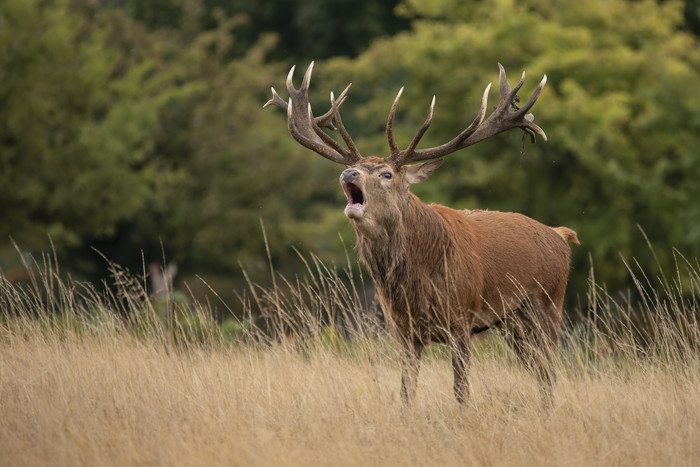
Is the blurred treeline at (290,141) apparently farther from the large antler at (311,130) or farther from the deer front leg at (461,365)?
the deer front leg at (461,365)

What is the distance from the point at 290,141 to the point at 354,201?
1746 centimetres

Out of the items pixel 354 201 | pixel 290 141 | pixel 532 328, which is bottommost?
pixel 290 141

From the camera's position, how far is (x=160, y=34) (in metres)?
23.0

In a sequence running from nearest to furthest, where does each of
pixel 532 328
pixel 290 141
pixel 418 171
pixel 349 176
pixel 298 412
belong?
1. pixel 298 412
2. pixel 349 176
3. pixel 418 171
4. pixel 532 328
5. pixel 290 141

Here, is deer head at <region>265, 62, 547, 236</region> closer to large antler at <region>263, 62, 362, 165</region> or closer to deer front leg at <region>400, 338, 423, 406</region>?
large antler at <region>263, 62, 362, 165</region>

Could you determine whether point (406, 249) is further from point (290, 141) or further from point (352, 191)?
point (290, 141)

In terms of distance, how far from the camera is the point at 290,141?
2361cm

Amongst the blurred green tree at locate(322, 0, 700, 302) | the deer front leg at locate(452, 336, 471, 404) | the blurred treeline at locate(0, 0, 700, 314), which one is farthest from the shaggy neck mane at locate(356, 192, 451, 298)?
the blurred green tree at locate(322, 0, 700, 302)

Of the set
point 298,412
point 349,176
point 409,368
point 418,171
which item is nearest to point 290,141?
point 418,171

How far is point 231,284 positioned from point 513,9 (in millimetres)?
9208

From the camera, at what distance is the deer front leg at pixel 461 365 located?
6.14 meters

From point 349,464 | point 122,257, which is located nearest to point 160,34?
point 122,257

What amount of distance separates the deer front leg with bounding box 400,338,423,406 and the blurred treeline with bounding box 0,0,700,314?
39.4ft

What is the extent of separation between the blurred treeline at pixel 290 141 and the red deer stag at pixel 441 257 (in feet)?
38.0
